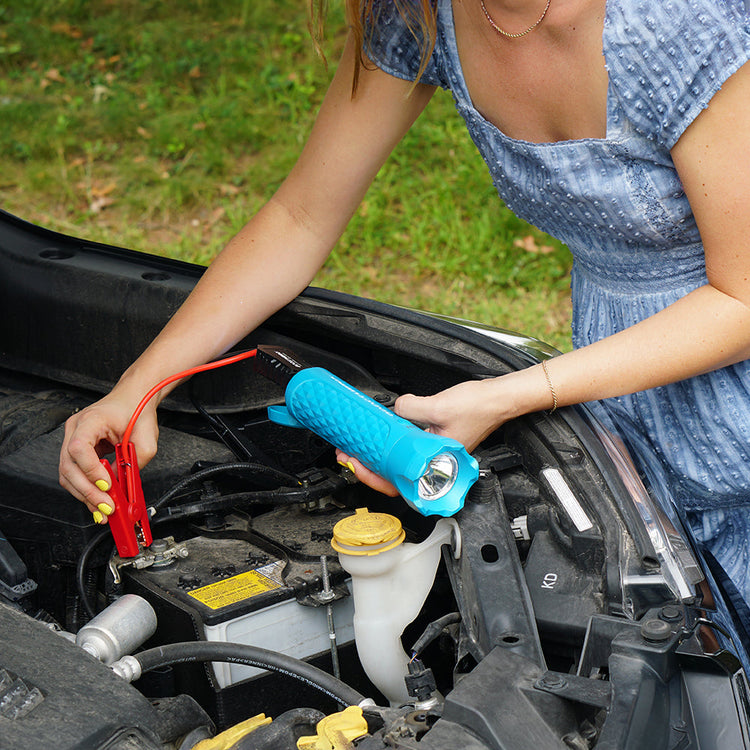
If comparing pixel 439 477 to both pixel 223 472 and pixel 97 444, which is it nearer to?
pixel 223 472

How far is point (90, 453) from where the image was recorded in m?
1.39

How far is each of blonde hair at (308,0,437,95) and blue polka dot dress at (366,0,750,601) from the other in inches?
0.8

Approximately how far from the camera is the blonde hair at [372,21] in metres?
1.45

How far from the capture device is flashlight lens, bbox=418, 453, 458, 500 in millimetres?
1216

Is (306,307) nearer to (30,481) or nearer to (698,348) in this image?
(30,481)

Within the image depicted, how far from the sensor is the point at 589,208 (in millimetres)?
1407

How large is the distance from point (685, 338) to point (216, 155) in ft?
13.8

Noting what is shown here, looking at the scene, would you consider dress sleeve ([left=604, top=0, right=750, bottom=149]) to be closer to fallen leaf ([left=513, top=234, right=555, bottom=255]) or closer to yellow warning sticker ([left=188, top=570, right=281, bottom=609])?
yellow warning sticker ([left=188, top=570, right=281, bottom=609])

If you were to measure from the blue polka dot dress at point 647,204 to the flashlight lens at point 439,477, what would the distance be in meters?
0.44

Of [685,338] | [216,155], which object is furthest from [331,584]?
[216,155]

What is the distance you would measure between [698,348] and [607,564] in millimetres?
327

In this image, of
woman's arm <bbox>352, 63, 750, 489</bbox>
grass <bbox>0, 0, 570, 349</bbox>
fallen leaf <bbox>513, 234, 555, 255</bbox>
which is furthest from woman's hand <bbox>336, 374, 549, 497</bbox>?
fallen leaf <bbox>513, 234, 555, 255</bbox>

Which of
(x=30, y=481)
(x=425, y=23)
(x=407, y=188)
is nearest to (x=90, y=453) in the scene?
(x=30, y=481)

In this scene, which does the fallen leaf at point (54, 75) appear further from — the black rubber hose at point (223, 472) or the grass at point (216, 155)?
the black rubber hose at point (223, 472)
